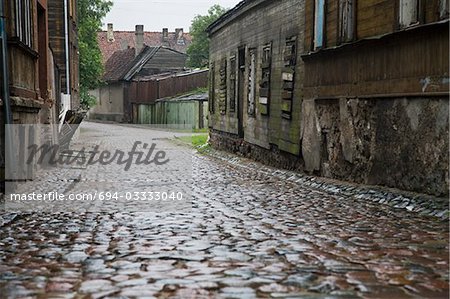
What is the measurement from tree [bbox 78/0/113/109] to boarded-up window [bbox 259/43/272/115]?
20.8m

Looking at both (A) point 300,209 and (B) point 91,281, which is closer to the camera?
(B) point 91,281

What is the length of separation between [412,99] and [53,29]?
1786cm

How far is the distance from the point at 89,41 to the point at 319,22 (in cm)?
2812

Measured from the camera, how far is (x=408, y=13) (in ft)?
30.3

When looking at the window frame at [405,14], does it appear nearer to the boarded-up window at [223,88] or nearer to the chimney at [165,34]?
the boarded-up window at [223,88]

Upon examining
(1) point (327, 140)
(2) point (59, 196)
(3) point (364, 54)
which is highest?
(3) point (364, 54)

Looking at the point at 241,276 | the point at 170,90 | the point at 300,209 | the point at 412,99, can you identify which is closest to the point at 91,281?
the point at 241,276

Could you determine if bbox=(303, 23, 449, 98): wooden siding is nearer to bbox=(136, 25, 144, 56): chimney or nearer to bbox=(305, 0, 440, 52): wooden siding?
bbox=(305, 0, 440, 52): wooden siding

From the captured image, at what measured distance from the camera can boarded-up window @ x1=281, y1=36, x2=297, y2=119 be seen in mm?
14938

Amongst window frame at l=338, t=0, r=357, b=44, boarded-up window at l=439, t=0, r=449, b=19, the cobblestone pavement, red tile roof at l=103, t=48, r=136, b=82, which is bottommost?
the cobblestone pavement

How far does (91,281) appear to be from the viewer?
4.77m

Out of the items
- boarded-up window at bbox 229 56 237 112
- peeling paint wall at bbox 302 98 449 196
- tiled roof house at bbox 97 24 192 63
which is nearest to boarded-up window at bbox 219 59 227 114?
boarded-up window at bbox 229 56 237 112

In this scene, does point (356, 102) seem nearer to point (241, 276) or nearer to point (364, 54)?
point (364, 54)

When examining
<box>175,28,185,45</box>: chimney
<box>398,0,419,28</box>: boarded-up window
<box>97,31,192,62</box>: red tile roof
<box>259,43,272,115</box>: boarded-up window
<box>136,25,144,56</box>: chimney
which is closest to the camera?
<box>398,0,419,28</box>: boarded-up window
